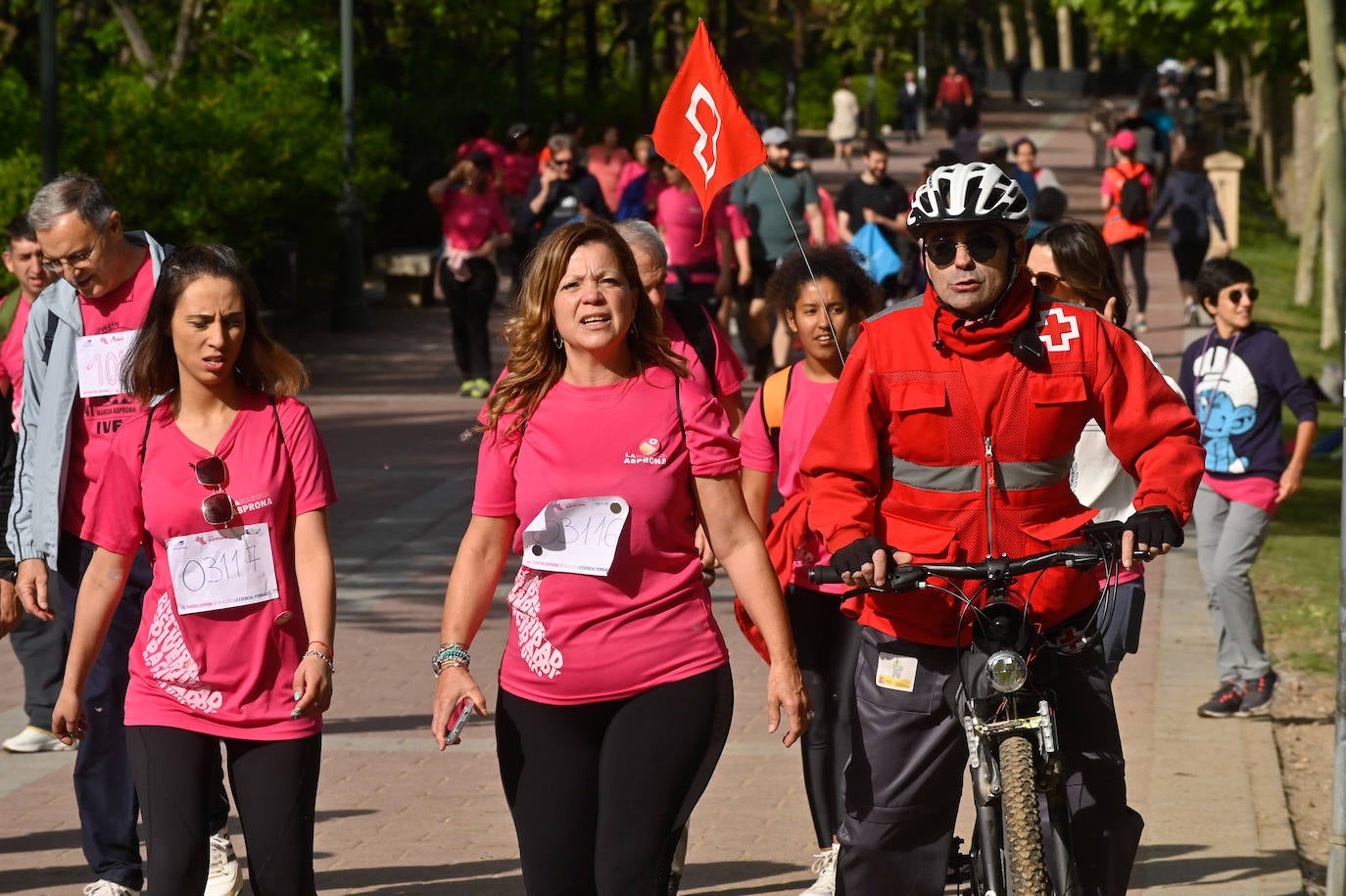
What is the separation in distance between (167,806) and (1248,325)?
15.2 ft

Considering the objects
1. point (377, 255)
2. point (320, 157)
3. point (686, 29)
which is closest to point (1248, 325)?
point (320, 157)

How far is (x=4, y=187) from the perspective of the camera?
14.8 m

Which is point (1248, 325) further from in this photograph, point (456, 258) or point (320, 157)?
point (320, 157)

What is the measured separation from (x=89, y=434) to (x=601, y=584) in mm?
2075

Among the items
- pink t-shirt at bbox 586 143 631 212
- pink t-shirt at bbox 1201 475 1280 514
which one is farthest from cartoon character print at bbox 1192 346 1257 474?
pink t-shirt at bbox 586 143 631 212

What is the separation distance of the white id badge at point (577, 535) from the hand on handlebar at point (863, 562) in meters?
0.43

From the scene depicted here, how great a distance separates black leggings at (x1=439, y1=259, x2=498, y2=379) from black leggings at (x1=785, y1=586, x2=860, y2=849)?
1047 centimetres

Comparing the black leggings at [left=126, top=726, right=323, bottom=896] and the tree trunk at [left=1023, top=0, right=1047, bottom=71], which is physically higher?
the tree trunk at [left=1023, top=0, right=1047, bottom=71]

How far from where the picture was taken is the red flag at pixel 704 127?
232 inches

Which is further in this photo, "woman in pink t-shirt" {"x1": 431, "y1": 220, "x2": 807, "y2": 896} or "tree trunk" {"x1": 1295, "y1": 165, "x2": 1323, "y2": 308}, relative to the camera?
"tree trunk" {"x1": 1295, "y1": 165, "x2": 1323, "y2": 308}

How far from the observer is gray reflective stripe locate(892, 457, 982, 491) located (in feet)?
13.5

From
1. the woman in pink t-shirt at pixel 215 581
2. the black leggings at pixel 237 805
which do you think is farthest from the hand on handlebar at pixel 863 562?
the black leggings at pixel 237 805

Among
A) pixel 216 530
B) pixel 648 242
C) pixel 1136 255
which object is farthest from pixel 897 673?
pixel 1136 255

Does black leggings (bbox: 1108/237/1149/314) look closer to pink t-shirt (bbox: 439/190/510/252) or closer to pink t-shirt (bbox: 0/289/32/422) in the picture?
pink t-shirt (bbox: 439/190/510/252)
